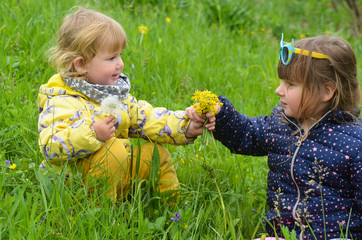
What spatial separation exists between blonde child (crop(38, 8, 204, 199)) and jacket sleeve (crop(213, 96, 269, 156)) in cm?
16

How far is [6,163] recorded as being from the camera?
2621 mm

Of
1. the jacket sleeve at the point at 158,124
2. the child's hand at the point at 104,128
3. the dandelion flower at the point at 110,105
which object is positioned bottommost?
the jacket sleeve at the point at 158,124

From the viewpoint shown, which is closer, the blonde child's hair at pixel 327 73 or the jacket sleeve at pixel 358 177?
the jacket sleeve at pixel 358 177

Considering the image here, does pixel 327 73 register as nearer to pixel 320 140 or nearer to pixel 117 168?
pixel 320 140

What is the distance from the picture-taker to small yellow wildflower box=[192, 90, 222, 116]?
8.07 feet

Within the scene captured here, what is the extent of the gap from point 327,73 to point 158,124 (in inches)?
37.6

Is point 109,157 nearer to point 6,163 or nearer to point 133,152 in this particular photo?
point 133,152

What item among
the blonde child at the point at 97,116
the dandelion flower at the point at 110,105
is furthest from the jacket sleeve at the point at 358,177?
the dandelion flower at the point at 110,105

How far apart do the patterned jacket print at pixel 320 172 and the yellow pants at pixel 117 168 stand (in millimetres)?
430

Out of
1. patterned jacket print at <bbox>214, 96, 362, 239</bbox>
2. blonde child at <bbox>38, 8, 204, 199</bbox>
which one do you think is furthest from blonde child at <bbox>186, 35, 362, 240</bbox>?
blonde child at <bbox>38, 8, 204, 199</bbox>

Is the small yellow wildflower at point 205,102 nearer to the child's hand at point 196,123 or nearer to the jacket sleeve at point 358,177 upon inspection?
the child's hand at point 196,123

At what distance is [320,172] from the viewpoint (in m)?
2.43

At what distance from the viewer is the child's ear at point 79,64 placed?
2611 mm

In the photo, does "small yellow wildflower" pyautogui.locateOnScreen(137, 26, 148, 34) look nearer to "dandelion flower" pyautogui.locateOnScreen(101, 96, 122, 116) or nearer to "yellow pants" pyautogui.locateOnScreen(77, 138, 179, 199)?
"yellow pants" pyautogui.locateOnScreen(77, 138, 179, 199)
